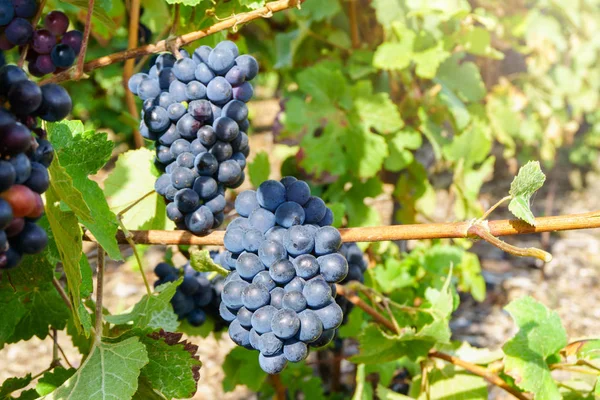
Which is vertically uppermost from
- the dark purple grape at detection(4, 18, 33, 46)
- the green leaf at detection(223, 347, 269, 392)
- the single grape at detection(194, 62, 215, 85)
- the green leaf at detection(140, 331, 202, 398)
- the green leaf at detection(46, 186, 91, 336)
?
the dark purple grape at detection(4, 18, 33, 46)

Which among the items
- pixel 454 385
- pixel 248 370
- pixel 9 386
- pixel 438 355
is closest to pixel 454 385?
pixel 454 385

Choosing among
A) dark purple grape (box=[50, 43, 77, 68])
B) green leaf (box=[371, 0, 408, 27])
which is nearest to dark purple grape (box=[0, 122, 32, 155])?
dark purple grape (box=[50, 43, 77, 68])

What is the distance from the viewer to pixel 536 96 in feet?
12.2

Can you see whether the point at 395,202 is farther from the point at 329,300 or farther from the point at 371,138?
the point at 329,300

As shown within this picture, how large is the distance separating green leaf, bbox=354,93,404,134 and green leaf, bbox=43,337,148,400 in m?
1.18

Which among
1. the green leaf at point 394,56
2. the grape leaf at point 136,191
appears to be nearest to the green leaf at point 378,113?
the green leaf at point 394,56

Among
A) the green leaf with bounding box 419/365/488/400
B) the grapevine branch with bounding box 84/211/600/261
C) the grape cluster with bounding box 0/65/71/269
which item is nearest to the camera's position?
the grape cluster with bounding box 0/65/71/269

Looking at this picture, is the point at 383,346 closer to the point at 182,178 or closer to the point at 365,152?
the point at 182,178

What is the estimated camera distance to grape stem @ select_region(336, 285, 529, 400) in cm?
120

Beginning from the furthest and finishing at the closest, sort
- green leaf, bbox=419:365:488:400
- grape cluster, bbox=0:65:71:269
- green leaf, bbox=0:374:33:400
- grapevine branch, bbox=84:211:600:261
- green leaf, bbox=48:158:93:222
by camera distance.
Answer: green leaf, bbox=419:365:488:400, green leaf, bbox=0:374:33:400, grapevine branch, bbox=84:211:600:261, green leaf, bbox=48:158:93:222, grape cluster, bbox=0:65:71:269

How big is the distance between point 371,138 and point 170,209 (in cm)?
97

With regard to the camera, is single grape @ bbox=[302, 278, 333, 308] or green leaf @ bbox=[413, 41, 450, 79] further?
green leaf @ bbox=[413, 41, 450, 79]

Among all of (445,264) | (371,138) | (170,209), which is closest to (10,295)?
(170,209)

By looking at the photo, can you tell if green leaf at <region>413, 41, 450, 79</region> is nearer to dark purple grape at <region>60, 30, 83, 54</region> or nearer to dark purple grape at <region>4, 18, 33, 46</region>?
dark purple grape at <region>60, 30, 83, 54</region>
